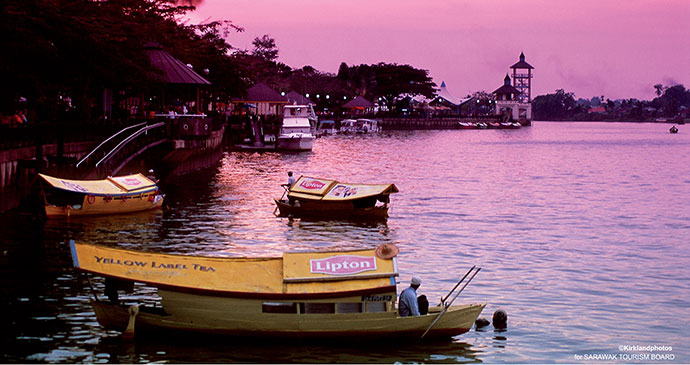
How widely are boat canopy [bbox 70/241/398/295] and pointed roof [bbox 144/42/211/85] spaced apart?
36.0 metres

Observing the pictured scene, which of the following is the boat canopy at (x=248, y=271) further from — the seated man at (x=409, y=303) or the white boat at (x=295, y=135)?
the white boat at (x=295, y=135)

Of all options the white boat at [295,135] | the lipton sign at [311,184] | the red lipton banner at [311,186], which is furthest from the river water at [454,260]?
the white boat at [295,135]

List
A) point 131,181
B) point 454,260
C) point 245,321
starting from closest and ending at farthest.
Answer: point 245,321 → point 454,260 → point 131,181

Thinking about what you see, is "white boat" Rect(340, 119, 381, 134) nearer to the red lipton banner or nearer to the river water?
the river water

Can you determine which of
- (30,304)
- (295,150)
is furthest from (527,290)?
(295,150)

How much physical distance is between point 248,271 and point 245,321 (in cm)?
117

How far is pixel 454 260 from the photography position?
108 feet

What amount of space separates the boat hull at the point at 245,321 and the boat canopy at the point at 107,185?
56.4 ft

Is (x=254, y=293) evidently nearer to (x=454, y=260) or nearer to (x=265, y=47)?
(x=454, y=260)

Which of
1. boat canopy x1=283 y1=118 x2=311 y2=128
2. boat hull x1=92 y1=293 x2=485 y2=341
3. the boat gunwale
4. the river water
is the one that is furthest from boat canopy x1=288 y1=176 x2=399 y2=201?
boat canopy x1=283 y1=118 x2=311 y2=128

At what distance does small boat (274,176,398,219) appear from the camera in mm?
41969

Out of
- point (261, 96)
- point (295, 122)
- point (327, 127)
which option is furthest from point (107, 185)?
point (327, 127)

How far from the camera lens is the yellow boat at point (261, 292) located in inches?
775

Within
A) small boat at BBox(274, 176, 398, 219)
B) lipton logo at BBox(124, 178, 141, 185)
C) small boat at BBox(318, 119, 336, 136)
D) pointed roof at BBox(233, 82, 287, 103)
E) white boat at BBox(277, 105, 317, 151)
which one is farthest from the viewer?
small boat at BBox(318, 119, 336, 136)
